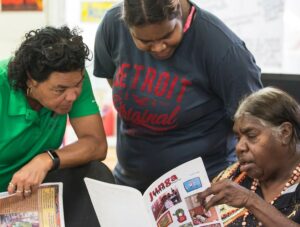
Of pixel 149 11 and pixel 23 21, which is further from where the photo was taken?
pixel 23 21

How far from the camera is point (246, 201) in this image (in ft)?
4.06

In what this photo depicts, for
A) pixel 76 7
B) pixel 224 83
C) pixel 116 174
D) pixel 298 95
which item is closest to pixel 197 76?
pixel 224 83

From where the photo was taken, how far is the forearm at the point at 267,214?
3.92ft

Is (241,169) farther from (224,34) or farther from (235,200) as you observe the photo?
(224,34)

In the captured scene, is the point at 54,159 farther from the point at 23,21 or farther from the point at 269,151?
the point at 23,21

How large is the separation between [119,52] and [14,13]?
2187mm

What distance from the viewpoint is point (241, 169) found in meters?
1.41

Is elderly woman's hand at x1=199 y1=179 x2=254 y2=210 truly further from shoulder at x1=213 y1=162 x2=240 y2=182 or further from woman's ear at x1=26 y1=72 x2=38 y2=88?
woman's ear at x1=26 y1=72 x2=38 y2=88

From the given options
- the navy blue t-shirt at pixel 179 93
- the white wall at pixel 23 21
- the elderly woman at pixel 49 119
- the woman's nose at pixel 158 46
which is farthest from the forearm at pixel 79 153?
the white wall at pixel 23 21

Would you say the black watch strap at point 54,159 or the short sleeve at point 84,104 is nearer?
the black watch strap at point 54,159

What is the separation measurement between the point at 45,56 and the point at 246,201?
2.18 feet

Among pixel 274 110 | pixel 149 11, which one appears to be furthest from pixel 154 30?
pixel 274 110

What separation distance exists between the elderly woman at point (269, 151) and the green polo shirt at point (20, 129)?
546 mm

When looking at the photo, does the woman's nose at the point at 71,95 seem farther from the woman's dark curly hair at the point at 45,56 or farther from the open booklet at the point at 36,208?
the open booklet at the point at 36,208
